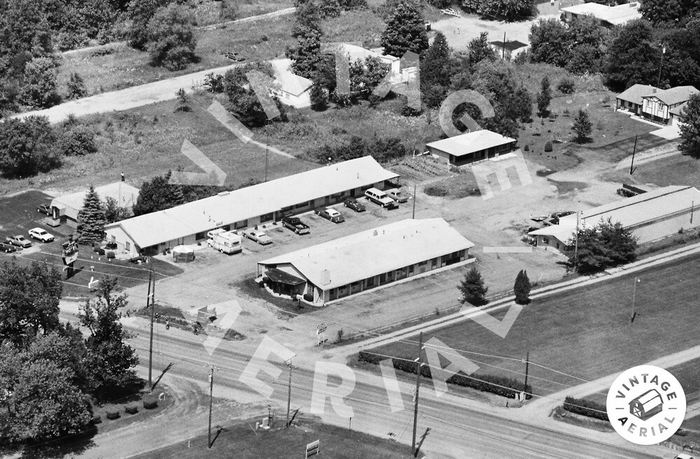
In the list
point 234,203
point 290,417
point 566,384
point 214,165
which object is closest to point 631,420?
point 566,384

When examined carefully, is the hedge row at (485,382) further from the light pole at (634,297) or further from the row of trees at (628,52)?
the row of trees at (628,52)

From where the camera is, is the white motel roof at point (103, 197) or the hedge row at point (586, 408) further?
the white motel roof at point (103, 197)

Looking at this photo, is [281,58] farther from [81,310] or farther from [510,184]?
[81,310]

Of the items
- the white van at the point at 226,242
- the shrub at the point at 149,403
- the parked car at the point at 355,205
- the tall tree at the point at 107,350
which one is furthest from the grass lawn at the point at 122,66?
the shrub at the point at 149,403

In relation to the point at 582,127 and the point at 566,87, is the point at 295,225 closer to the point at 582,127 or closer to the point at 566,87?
the point at 582,127

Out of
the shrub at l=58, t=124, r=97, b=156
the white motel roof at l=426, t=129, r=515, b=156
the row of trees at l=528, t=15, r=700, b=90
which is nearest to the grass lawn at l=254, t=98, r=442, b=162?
the white motel roof at l=426, t=129, r=515, b=156

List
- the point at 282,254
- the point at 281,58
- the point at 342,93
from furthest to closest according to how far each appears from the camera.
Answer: the point at 281,58, the point at 342,93, the point at 282,254
